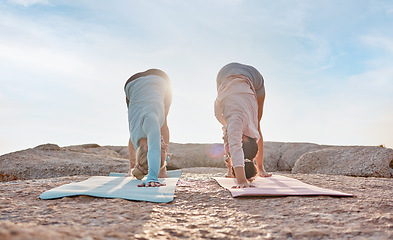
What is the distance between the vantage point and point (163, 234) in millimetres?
1158

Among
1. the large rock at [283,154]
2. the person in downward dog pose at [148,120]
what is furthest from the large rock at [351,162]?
the person in downward dog pose at [148,120]

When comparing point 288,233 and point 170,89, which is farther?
point 170,89

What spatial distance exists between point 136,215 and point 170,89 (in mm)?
2513

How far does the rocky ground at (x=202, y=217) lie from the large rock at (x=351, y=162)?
3452mm

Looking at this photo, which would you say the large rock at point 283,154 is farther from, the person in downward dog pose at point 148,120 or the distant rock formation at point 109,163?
the person in downward dog pose at point 148,120

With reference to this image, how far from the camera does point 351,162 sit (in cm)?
535

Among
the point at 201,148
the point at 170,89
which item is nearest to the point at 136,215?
the point at 170,89

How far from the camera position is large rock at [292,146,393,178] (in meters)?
4.95

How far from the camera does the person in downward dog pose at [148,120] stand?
2.68 meters

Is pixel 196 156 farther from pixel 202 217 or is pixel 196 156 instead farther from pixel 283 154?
pixel 202 217

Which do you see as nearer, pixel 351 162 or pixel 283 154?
pixel 351 162

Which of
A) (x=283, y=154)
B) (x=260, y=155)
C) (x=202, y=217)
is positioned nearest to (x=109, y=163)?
(x=260, y=155)

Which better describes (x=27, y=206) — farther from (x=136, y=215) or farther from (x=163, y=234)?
(x=163, y=234)

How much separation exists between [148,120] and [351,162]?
164 inches
